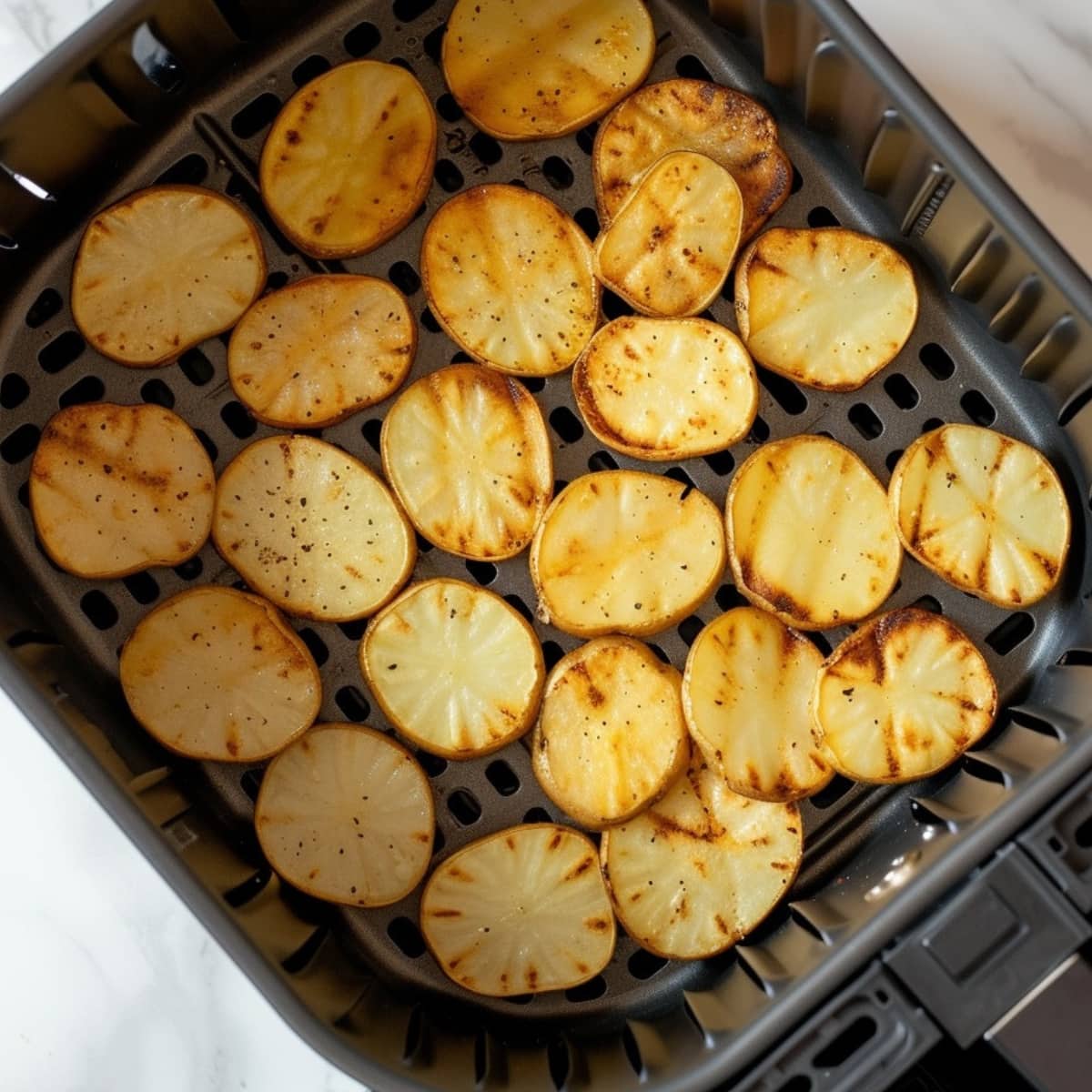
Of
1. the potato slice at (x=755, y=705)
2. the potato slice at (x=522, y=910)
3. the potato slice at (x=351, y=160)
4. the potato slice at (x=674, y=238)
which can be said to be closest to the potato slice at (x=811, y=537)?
the potato slice at (x=755, y=705)

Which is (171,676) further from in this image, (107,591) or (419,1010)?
(419,1010)

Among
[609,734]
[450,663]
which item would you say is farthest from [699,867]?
[450,663]

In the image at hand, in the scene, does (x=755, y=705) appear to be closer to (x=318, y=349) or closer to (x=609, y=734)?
(x=609, y=734)

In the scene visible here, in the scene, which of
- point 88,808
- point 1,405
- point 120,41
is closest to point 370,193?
point 120,41

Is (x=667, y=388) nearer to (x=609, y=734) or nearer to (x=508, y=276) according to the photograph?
(x=508, y=276)

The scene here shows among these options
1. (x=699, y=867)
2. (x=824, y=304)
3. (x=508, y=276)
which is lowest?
(x=699, y=867)

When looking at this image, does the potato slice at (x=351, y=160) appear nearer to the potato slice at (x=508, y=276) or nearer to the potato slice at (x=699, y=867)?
the potato slice at (x=508, y=276)

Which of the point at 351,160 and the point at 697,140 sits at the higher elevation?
the point at 351,160
